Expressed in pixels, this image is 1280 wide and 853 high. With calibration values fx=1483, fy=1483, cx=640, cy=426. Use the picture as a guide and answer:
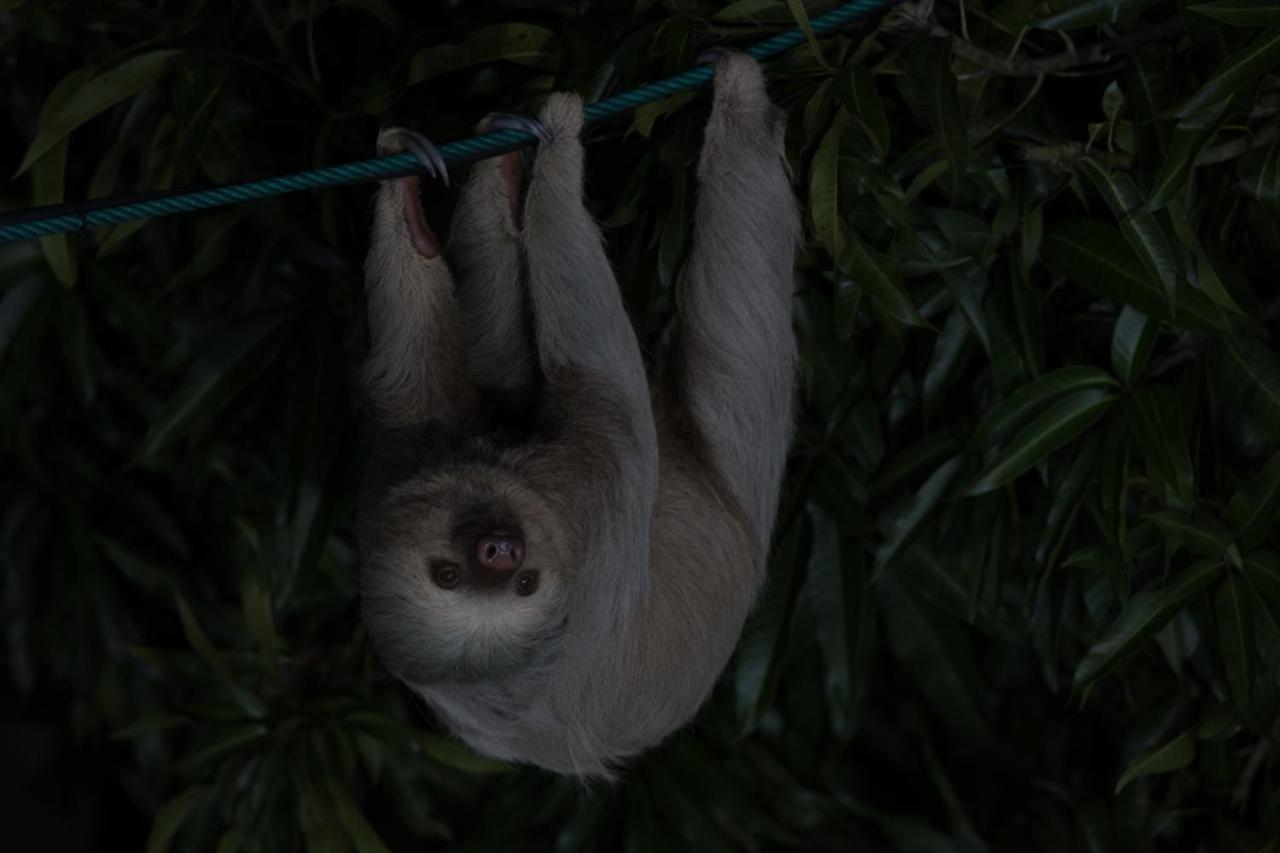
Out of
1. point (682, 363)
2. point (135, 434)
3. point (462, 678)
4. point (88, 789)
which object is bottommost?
point (88, 789)

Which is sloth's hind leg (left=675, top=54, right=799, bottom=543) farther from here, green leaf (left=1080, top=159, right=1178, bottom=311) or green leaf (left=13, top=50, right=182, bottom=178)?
green leaf (left=13, top=50, right=182, bottom=178)

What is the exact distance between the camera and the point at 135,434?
12.9 ft

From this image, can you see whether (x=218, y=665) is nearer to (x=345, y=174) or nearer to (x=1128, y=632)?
(x=345, y=174)

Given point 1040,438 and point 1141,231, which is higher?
point 1141,231

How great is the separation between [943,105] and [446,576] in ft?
3.23

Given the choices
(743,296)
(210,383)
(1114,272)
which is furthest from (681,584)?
(210,383)

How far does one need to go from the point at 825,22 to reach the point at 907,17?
0.57 ft

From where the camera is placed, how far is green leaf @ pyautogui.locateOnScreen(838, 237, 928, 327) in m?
2.25

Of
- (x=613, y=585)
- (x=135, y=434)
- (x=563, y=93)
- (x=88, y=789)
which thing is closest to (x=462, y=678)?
(x=613, y=585)

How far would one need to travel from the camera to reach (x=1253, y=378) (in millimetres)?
2359

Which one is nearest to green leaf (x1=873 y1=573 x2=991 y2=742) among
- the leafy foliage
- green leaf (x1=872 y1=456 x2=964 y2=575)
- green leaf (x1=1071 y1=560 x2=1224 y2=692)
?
the leafy foliage

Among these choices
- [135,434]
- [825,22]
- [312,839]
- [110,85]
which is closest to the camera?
[825,22]

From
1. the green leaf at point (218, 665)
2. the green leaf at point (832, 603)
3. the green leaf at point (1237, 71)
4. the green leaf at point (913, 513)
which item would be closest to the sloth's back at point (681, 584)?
the green leaf at point (913, 513)

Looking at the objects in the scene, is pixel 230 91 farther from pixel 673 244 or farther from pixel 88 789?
pixel 88 789
